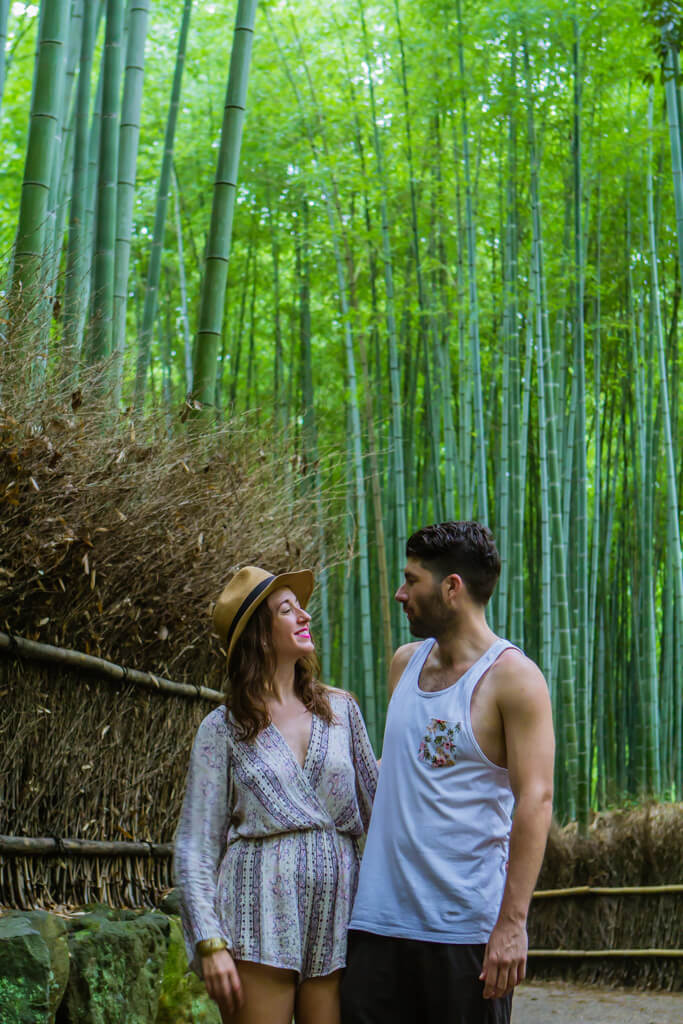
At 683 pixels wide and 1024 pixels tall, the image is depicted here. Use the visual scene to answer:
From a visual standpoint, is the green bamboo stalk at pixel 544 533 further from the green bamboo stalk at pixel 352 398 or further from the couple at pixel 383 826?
the couple at pixel 383 826

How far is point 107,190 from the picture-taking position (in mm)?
3898

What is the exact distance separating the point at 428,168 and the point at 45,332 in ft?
14.6

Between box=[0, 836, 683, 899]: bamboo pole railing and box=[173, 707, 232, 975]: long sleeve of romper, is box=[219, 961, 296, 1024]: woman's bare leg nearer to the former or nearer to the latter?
box=[173, 707, 232, 975]: long sleeve of romper

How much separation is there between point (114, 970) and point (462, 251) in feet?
14.7

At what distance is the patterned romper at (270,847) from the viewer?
60.9 inches

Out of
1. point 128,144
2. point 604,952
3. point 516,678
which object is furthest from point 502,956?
point 604,952

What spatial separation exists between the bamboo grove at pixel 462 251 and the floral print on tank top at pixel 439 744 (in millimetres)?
2279

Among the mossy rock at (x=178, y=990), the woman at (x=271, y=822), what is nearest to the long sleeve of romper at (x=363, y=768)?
the woman at (x=271, y=822)

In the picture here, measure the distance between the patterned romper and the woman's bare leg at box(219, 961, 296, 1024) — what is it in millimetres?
17

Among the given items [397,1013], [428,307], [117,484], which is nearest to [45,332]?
[117,484]

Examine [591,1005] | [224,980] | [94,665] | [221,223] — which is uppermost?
[221,223]

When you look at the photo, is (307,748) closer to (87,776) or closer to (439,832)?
(439,832)

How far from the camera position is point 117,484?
277 cm

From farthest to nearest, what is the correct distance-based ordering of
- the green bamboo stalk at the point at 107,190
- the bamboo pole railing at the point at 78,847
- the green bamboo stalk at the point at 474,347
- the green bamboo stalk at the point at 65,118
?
1. the green bamboo stalk at the point at 474,347
2. the green bamboo stalk at the point at 65,118
3. the green bamboo stalk at the point at 107,190
4. the bamboo pole railing at the point at 78,847
